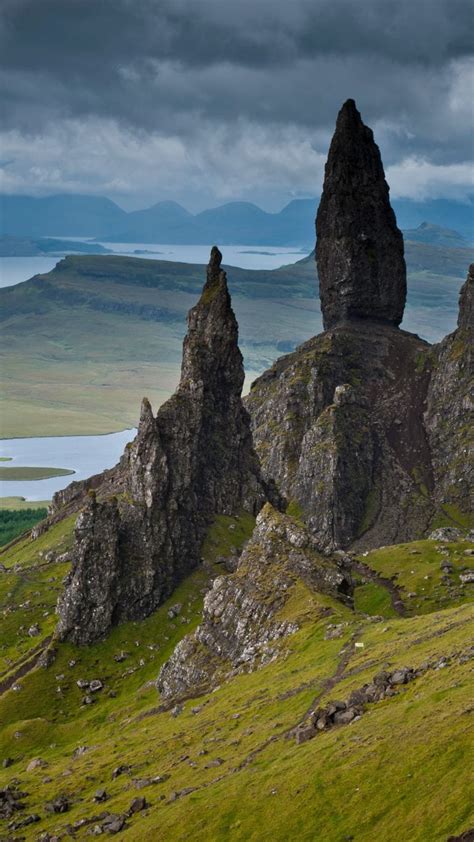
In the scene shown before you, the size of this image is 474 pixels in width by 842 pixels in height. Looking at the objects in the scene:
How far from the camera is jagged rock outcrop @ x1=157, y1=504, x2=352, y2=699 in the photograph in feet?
434

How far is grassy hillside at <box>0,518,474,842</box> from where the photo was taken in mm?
74312

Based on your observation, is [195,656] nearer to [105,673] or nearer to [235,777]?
[105,673]

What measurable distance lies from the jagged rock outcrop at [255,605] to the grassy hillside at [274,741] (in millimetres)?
2700

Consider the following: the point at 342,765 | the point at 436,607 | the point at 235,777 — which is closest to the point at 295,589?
the point at 436,607

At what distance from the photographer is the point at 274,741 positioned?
311 ft

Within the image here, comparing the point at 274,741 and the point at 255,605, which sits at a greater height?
the point at 255,605

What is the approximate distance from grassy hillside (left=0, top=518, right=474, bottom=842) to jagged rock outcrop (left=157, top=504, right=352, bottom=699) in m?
2.70

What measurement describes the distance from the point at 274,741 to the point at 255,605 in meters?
42.8

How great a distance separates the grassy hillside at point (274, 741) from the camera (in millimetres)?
74312

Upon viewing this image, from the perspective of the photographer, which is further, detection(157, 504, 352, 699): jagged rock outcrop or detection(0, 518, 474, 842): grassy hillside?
detection(157, 504, 352, 699): jagged rock outcrop

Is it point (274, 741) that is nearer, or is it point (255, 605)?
point (274, 741)

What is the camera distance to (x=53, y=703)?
166125 mm

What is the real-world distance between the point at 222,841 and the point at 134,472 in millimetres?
120070

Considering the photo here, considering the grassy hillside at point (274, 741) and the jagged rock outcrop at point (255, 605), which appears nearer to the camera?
the grassy hillside at point (274, 741)
